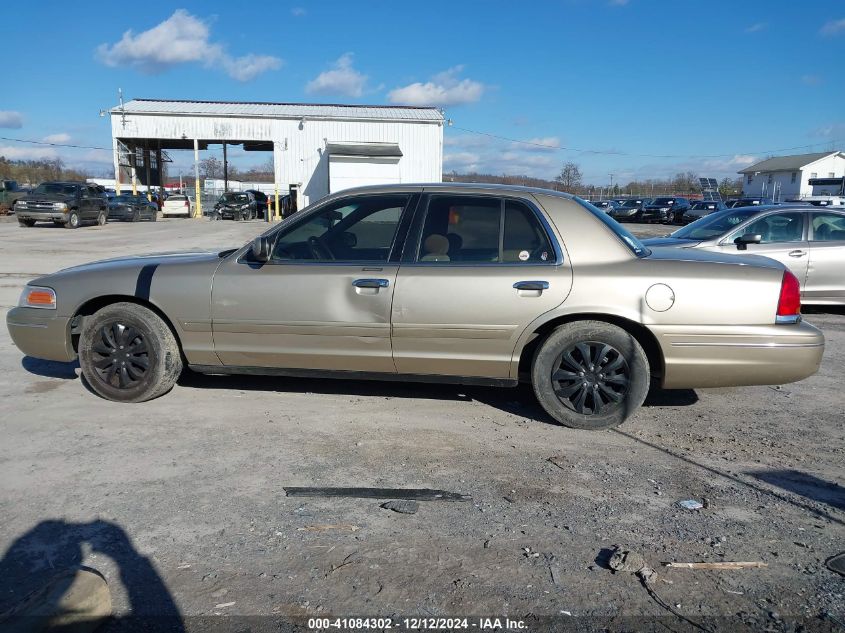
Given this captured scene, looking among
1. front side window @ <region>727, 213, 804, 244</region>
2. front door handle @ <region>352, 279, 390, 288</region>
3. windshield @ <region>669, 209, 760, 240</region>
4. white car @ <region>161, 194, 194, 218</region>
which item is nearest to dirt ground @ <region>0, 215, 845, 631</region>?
front door handle @ <region>352, 279, 390, 288</region>

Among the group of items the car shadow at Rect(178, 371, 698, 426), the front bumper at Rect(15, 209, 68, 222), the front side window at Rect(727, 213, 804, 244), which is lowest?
the car shadow at Rect(178, 371, 698, 426)

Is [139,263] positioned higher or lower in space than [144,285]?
higher

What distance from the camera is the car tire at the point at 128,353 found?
4902mm

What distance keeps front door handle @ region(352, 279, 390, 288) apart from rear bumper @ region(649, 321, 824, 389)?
181 centimetres

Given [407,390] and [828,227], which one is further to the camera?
[828,227]

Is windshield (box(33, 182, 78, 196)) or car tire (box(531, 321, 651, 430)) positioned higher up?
windshield (box(33, 182, 78, 196))

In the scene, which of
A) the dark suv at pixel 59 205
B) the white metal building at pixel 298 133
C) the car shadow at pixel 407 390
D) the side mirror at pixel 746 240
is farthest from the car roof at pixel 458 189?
the white metal building at pixel 298 133

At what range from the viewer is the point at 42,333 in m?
5.10

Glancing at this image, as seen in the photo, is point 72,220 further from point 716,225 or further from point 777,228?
point 777,228

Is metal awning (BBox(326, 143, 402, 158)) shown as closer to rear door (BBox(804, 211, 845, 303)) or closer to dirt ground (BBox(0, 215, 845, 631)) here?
rear door (BBox(804, 211, 845, 303))

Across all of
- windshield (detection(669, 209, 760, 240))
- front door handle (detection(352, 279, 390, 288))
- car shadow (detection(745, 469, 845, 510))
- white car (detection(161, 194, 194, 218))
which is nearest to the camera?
car shadow (detection(745, 469, 845, 510))

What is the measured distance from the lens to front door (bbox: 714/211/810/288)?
30.1ft

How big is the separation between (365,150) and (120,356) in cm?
3706

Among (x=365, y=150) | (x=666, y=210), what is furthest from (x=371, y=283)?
(x=666, y=210)
